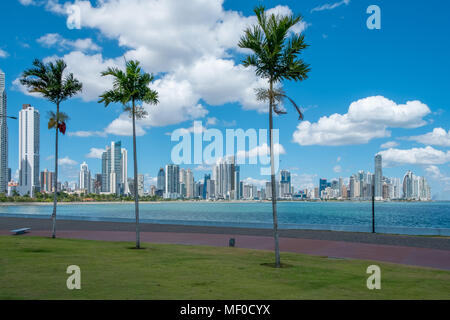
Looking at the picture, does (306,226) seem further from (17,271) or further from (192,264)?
(17,271)

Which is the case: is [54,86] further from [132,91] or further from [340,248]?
[340,248]

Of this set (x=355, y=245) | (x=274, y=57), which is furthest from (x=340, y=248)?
(x=274, y=57)

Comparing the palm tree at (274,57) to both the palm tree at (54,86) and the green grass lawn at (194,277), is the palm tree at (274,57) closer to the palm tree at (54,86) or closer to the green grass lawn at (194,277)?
the green grass lawn at (194,277)

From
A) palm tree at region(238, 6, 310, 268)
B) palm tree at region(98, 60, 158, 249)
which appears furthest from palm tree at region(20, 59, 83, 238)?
palm tree at region(238, 6, 310, 268)

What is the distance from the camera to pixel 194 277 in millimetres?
11680

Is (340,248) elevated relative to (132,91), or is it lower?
lower

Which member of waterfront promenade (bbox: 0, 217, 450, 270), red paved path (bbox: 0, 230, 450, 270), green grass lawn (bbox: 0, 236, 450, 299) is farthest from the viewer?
waterfront promenade (bbox: 0, 217, 450, 270)

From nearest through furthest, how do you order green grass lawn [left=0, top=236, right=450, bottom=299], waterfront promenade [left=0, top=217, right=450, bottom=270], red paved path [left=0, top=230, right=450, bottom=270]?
green grass lawn [left=0, top=236, right=450, bottom=299] < red paved path [left=0, top=230, right=450, bottom=270] < waterfront promenade [left=0, top=217, right=450, bottom=270]

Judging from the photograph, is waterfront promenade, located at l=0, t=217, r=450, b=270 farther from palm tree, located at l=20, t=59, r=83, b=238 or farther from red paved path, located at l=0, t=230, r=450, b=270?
palm tree, located at l=20, t=59, r=83, b=238

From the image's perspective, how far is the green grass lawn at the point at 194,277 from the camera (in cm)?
936

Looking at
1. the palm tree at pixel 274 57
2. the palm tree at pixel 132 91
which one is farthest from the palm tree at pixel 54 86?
the palm tree at pixel 274 57

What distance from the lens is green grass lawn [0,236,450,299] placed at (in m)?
9.36

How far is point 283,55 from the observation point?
1550 centimetres

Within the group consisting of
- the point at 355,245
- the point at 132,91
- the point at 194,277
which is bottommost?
the point at 355,245
